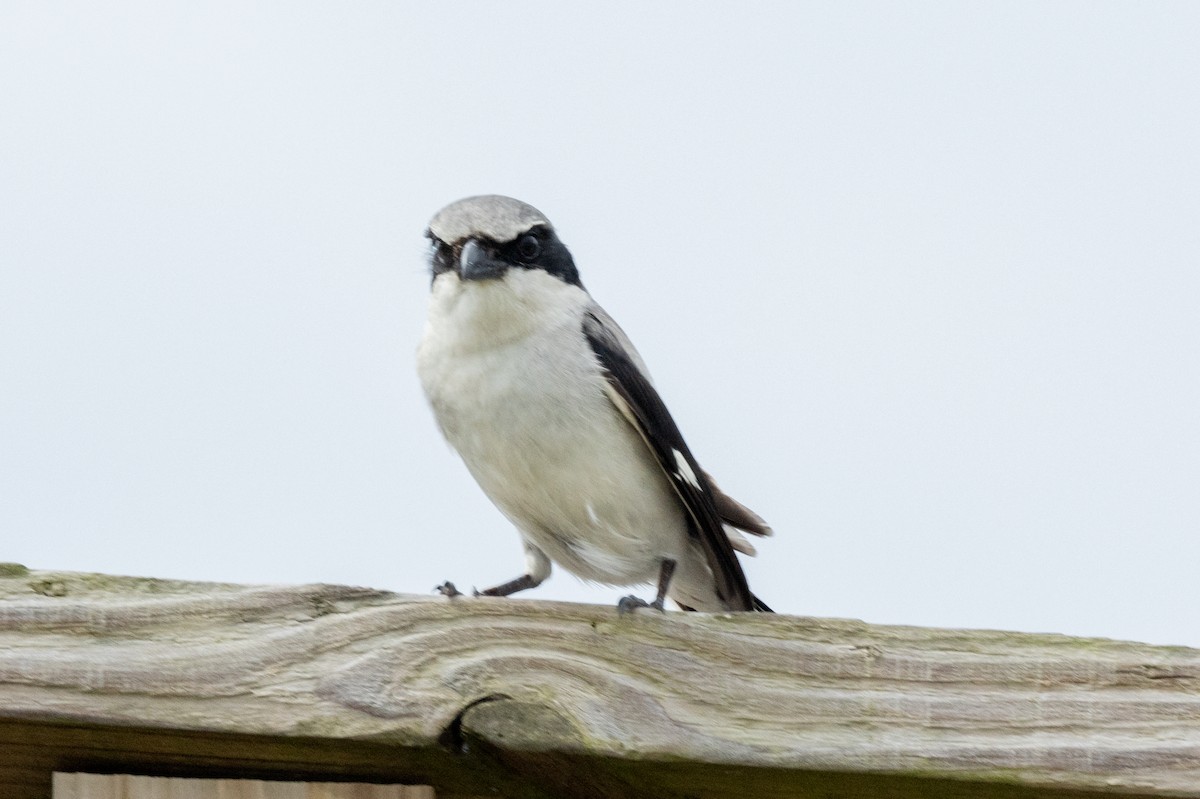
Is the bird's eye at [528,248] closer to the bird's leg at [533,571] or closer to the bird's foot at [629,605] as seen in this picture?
the bird's leg at [533,571]

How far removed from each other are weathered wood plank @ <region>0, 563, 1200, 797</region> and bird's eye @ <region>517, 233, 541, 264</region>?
1.68m

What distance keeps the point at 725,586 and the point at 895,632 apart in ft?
4.31

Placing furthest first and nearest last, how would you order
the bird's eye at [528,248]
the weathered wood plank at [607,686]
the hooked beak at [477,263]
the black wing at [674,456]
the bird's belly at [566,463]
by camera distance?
the bird's eye at [528,248]
the hooked beak at [477,263]
the black wing at [674,456]
the bird's belly at [566,463]
the weathered wood plank at [607,686]

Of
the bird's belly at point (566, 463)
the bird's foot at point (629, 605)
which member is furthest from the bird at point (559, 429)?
the bird's foot at point (629, 605)

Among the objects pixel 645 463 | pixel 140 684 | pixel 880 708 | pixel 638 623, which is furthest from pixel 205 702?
pixel 645 463

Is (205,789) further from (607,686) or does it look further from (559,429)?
(559,429)

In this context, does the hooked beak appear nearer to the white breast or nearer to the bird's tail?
the white breast

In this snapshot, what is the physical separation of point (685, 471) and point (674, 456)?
5 centimetres

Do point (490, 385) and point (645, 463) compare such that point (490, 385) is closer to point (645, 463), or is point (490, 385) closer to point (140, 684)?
point (645, 463)

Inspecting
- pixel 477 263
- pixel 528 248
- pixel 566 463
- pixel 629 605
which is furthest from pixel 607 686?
pixel 528 248

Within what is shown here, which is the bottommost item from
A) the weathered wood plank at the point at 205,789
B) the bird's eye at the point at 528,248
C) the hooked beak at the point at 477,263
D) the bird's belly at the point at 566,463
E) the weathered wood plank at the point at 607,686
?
the weathered wood plank at the point at 205,789

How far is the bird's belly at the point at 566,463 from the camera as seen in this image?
3.51 metres

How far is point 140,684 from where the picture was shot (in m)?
2.26

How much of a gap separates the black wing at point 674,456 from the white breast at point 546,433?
34 mm
